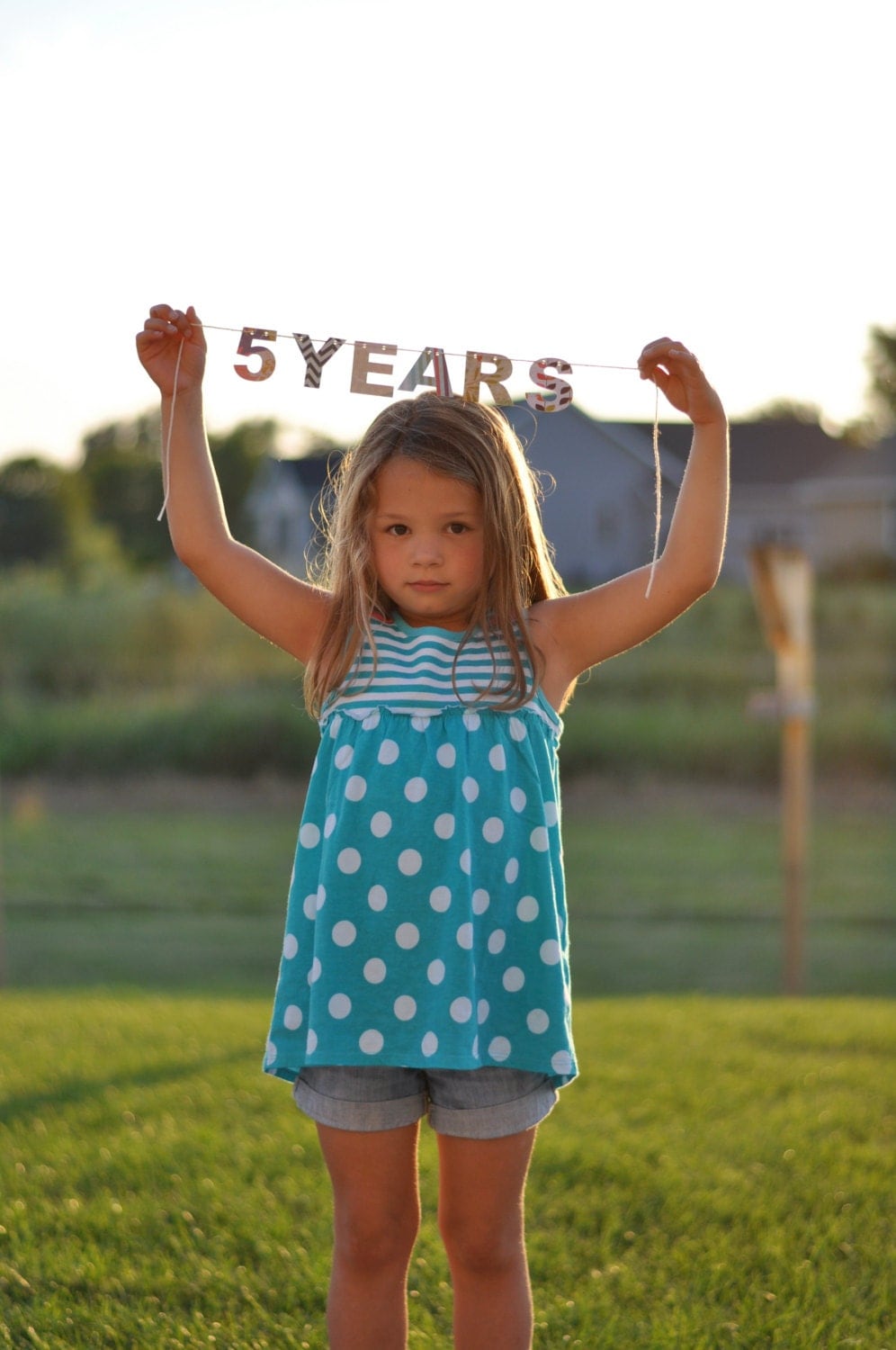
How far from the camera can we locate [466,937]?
1602 mm

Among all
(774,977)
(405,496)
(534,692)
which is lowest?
(774,977)

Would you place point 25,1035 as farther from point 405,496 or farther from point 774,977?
point 774,977

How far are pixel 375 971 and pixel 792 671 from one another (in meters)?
5.61

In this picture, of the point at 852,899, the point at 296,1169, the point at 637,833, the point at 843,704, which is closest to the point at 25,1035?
the point at 296,1169

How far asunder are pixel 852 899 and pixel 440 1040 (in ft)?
37.9

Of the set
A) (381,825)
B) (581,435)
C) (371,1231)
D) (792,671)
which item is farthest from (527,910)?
(792,671)

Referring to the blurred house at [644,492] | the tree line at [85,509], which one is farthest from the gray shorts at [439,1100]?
the tree line at [85,509]

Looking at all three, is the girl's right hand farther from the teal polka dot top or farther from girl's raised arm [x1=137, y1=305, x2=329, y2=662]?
the teal polka dot top

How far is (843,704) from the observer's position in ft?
51.8

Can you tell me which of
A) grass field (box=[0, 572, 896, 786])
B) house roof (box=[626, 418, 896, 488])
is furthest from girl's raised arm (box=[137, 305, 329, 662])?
grass field (box=[0, 572, 896, 786])

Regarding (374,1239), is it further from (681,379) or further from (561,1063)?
(681,379)

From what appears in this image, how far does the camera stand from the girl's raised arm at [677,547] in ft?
5.72

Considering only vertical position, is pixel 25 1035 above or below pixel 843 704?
below

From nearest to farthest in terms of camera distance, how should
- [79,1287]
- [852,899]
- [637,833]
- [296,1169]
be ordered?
1. [79,1287]
2. [296,1169]
3. [852,899]
4. [637,833]
